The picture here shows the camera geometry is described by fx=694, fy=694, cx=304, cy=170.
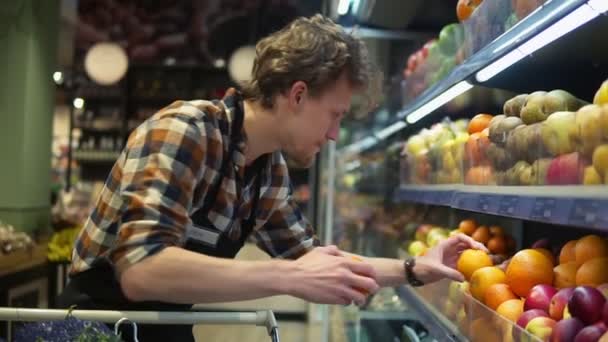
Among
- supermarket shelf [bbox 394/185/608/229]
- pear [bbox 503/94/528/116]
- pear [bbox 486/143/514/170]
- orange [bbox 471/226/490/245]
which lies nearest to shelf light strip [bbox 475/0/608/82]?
pear [bbox 503/94/528/116]

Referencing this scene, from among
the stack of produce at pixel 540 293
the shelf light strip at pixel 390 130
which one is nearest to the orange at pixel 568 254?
the stack of produce at pixel 540 293

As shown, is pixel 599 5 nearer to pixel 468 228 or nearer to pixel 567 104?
pixel 567 104

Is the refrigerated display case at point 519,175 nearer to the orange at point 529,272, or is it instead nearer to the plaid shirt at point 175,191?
the orange at point 529,272

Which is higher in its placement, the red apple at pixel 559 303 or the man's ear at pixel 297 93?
the man's ear at pixel 297 93

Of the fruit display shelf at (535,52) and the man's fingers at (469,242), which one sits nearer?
the fruit display shelf at (535,52)

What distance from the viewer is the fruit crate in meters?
1.47

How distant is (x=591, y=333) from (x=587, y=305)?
0.09 m

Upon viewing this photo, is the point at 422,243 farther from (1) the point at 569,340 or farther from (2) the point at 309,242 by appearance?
(1) the point at 569,340

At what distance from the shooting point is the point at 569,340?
4.18 feet

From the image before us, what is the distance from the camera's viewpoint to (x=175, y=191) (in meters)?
1.44

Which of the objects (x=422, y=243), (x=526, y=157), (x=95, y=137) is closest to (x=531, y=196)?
(x=526, y=157)

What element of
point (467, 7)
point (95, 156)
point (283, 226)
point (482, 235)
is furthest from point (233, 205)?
point (95, 156)

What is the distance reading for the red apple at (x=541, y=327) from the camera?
4.57 feet

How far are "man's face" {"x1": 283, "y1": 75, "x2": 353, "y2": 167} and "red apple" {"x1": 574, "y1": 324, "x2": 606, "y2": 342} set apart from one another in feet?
2.50
